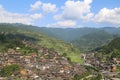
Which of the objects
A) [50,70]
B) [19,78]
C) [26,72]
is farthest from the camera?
[50,70]

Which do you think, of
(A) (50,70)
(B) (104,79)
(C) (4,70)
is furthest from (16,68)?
(B) (104,79)

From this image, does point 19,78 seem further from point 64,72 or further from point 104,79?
point 104,79

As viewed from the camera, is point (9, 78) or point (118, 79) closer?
point (9, 78)

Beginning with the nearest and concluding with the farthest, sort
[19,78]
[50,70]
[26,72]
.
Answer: [19,78] < [26,72] < [50,70]

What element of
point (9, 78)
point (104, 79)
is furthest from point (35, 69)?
point (104, 79)

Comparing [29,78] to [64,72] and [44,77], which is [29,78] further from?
[64,72]

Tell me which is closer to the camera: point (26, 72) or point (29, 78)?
point (29, 78)

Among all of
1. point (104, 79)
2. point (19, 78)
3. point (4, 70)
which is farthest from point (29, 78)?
point (104, 79)

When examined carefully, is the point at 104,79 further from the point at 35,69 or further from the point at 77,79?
the point at 35,69
